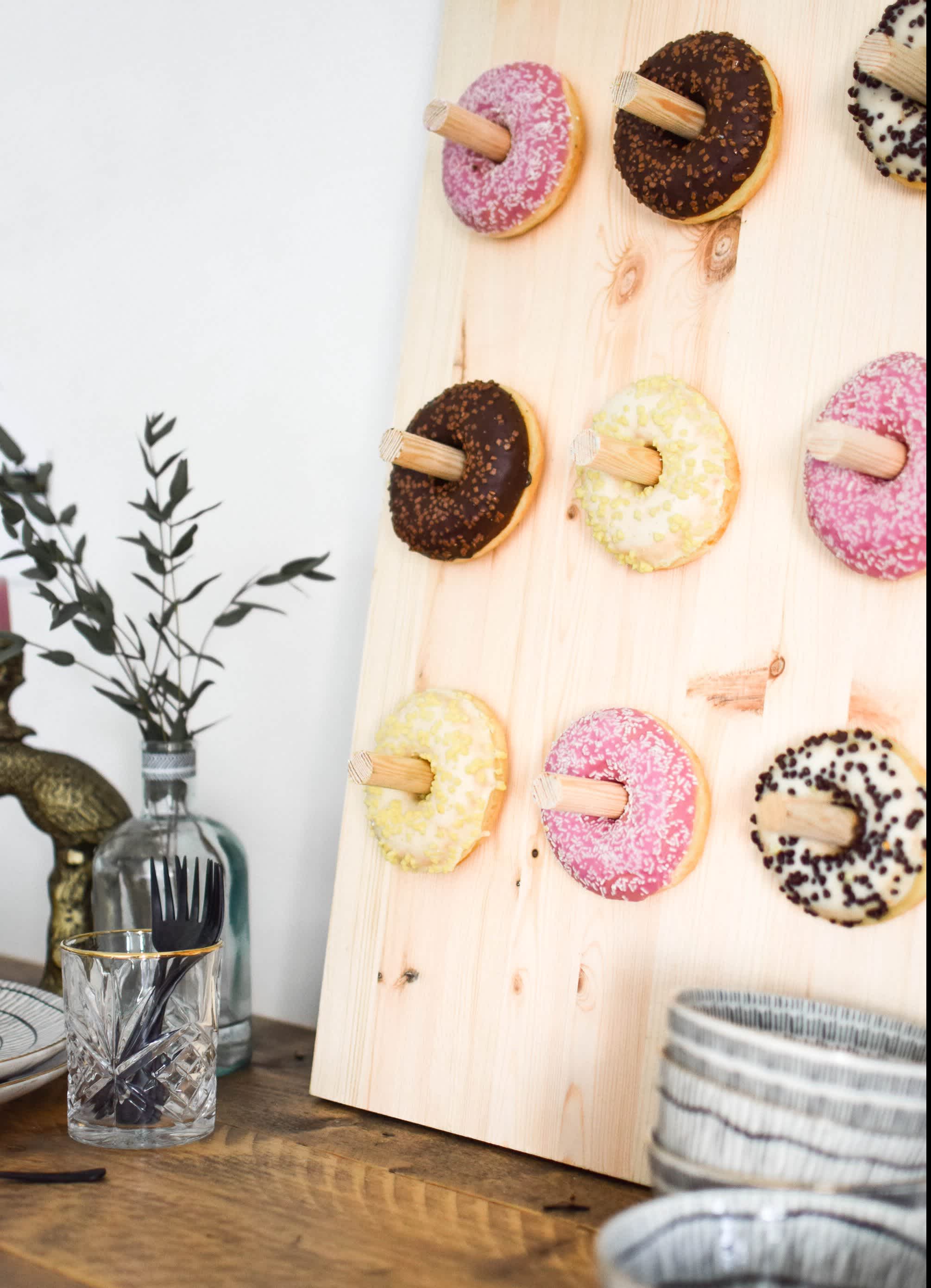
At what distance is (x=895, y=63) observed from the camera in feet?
2.22

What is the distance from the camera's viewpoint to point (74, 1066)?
33.1 inches

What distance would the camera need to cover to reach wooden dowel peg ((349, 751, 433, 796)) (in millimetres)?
830

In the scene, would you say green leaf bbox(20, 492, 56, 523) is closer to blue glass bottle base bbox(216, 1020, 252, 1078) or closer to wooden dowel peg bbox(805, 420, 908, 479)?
blue glass bottle base bbox(216, 1020, 252, 1078)

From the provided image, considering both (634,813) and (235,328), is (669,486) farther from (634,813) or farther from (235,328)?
(235,328)

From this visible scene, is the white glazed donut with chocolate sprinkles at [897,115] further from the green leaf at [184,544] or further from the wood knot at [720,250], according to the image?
the green leaf at [184,544]

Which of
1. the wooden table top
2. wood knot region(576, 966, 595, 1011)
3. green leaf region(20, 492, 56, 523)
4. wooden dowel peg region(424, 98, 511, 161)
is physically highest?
wooden dowel peg region(424, 98, 511, 161)

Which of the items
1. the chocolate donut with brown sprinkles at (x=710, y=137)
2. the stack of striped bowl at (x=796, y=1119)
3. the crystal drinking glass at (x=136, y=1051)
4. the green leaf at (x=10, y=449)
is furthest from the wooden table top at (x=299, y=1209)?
the chocolate donut with brown sprinkles at (x=710, y=137)

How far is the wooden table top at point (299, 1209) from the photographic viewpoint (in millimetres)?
654

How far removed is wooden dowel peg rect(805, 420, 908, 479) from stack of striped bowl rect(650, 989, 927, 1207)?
0.32m

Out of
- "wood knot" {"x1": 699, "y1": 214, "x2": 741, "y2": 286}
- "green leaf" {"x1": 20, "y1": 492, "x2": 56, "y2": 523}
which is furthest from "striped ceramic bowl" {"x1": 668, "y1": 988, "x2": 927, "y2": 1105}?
"green leaf" {"x1": 20, "y1": 492, "x2": 56, "y2": 523}

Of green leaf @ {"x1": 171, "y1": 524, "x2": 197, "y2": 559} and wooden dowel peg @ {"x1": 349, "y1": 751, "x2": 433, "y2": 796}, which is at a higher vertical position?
green leaf @ {"x1": 171, "y1": 524, "x2": 197, "y2": 559}

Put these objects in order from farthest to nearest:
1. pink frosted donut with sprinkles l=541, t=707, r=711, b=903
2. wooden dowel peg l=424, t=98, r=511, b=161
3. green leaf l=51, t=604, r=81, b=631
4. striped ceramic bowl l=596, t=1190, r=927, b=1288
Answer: green leaf l=51, t=604, r=81, b=631, wooden dowel peg l=424, t=98, r=511, b=161, pink frosted donut with sprinkles l=541, t=707, r=711, b=903, striped ceramic bowl l=596, t=1190, r=927, b=1288

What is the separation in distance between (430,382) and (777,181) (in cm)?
30

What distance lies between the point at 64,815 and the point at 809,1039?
707mm
